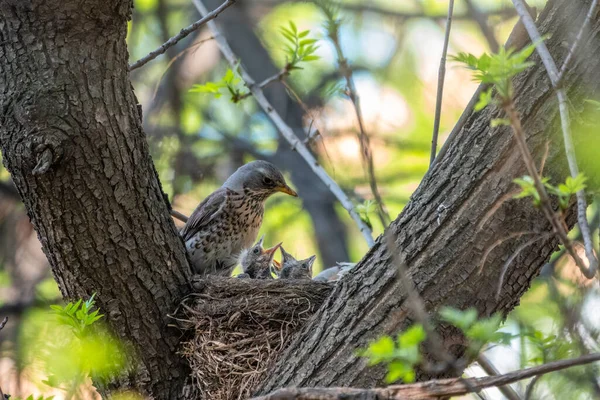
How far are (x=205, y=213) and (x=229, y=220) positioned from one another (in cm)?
21

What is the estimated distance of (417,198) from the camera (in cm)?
367

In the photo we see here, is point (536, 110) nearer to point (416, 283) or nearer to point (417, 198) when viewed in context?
point (417, 198)

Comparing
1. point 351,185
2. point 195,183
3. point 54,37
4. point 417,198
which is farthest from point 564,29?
point 195,183

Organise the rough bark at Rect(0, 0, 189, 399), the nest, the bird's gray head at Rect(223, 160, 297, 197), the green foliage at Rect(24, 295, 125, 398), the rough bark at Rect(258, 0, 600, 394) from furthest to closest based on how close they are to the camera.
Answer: the bird's gray head at Rect(223, 160, 297, 197) < the nest < the rough bark at Rect(0, 0, 189, 399) < the rough bark at Rect(258, 0, 600, 394) < the green foliage at Rect(24, 295, 125, 398)

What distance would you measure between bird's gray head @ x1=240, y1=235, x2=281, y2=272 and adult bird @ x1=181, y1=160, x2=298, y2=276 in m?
0.21

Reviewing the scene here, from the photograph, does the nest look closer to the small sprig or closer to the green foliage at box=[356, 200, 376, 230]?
the green foliage at box=[356, 200, 376, 230]

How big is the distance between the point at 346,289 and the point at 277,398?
1.26 metres

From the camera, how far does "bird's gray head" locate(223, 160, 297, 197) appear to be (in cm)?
654

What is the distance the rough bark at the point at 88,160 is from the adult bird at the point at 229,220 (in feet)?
6.07

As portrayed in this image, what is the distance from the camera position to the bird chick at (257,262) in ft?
19.7

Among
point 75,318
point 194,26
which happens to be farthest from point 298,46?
point 75,318

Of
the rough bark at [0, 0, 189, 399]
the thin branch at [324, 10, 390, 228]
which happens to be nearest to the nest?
the rough bark at [0, 0, 189, 399]

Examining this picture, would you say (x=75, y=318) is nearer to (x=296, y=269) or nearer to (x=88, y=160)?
(x=88, y=160)

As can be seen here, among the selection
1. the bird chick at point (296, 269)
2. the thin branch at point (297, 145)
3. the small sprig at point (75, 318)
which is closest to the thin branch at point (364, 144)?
the small sprig at point (75, 318)
